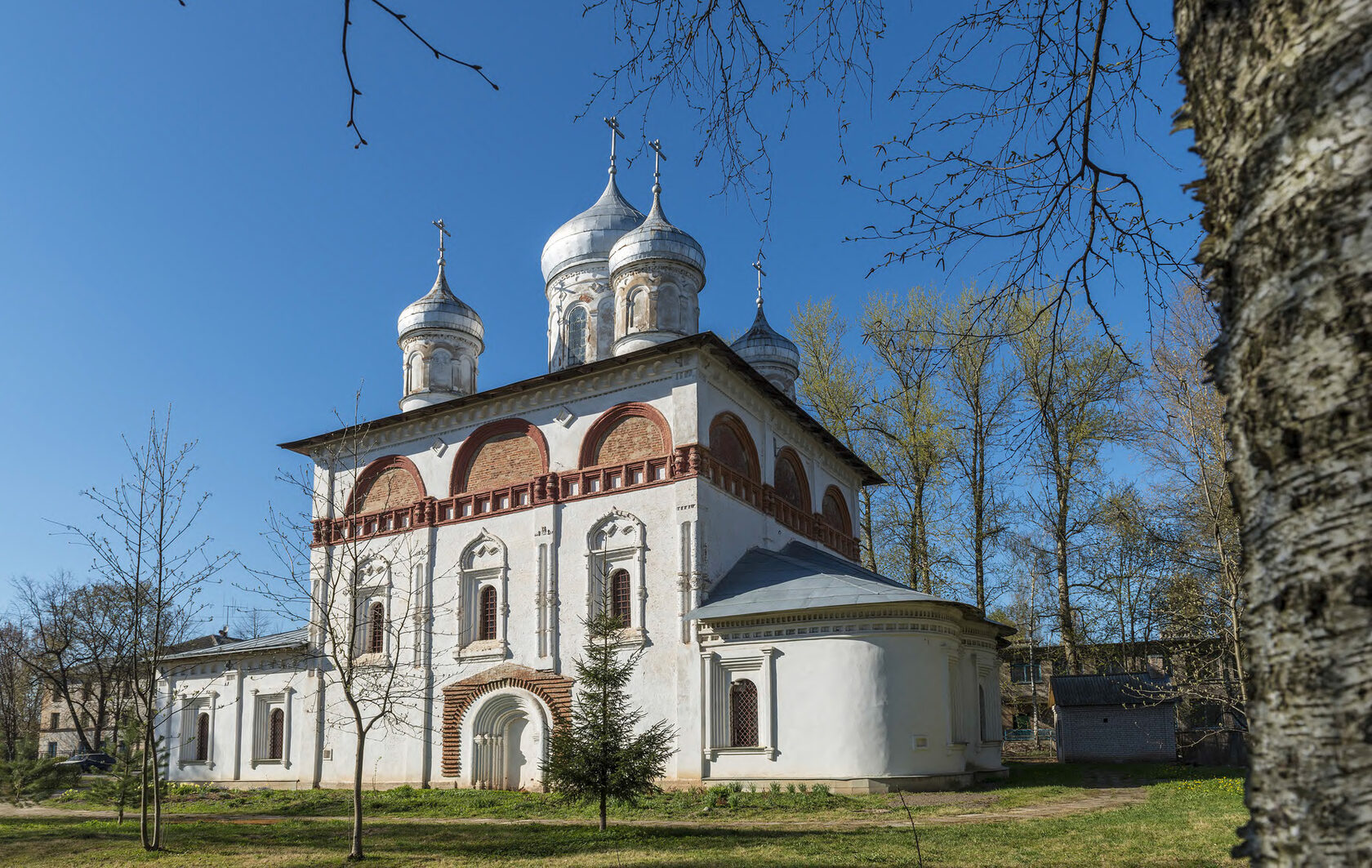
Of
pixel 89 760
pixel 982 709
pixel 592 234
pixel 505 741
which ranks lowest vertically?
pixel 89 760

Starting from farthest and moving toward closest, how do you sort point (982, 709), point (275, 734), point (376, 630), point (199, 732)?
point (199, 732) < point (275, 734) < point (376, 630) < point (982, 709)

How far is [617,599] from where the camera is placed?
60.4 ft

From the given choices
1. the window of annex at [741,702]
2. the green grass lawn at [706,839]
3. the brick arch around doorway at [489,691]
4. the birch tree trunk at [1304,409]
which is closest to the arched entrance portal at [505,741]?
the brick arch around doorway at [489,691]

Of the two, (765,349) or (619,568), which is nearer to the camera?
(619,568)

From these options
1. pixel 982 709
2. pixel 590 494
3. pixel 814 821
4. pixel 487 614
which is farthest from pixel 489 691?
pixel 982 709

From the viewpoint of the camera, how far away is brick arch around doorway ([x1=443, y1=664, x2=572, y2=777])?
714 inches

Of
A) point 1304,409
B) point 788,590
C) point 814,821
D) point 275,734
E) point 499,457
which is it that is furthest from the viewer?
point 275,734

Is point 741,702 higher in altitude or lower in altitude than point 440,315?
lower

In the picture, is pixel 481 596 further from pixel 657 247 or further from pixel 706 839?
pixel 706 839

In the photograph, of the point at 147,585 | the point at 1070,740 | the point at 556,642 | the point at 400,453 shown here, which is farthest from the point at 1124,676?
the point at 147,585

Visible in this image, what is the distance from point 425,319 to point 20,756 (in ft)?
41.2

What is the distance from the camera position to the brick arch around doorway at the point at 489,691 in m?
18.1

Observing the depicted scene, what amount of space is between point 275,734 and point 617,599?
9.10 metres

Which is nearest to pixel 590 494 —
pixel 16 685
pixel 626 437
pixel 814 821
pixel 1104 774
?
pixel 626 437
